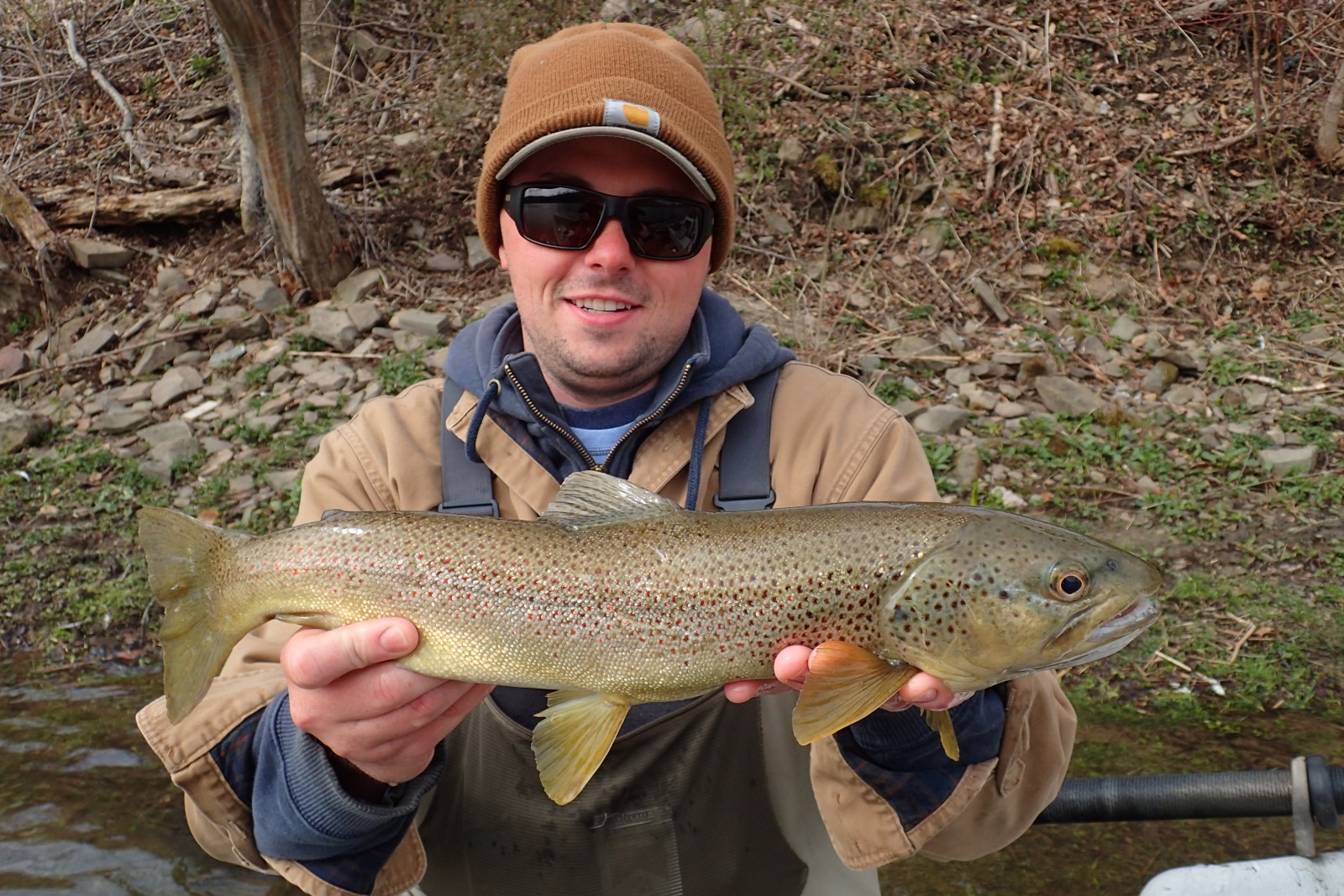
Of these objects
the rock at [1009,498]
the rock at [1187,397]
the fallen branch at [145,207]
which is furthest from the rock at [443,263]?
the rock at [1187,397]

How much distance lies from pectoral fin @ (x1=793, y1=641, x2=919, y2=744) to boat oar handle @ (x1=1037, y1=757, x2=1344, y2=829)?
125 centimetres

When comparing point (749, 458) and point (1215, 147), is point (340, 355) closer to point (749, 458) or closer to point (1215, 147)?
point (749, 458)

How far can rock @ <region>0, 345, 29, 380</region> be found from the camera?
8.27 m

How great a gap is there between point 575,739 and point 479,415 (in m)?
0.98

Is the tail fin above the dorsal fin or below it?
below

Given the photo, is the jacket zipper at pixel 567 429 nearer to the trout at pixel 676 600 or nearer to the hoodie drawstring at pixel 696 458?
the hoodie drawstring at pixel 696 458

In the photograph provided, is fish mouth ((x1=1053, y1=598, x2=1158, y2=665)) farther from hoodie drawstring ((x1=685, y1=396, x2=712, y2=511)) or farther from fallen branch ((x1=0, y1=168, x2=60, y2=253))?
fallen branch ((x1=0, y1=168, x2=60, y2=253))

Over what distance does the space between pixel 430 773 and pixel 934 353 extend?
559cm

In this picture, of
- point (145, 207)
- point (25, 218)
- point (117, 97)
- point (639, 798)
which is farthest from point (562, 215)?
point (117, 97)

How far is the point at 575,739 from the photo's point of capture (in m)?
2.48

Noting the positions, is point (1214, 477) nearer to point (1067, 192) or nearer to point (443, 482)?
point (1067, 192)

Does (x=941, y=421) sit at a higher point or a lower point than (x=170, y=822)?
higher

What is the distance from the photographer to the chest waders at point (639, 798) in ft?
9.98

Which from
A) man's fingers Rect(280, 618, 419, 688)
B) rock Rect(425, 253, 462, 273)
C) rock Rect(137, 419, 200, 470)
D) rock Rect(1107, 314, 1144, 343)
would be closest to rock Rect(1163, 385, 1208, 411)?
rock Rect(1107, 314, 1144, 343)
